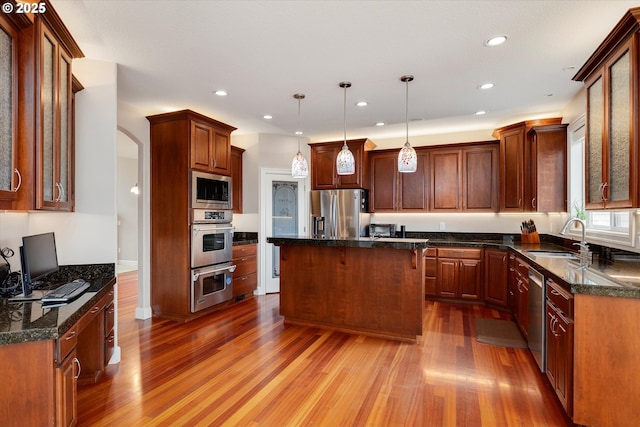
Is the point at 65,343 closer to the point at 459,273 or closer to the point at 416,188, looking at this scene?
the point at 459,273

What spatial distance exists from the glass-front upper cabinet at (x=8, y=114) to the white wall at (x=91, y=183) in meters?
0.95

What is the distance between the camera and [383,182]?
566 cm

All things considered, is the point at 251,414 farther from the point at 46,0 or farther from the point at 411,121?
the point at 411,121

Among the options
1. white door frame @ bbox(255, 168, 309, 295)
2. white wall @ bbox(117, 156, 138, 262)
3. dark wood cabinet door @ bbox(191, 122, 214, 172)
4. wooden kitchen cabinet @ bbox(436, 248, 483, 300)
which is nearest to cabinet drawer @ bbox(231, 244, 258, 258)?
white door frame @ bbox(255, 168, 309, 295)

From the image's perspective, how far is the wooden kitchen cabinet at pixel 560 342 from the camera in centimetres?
203

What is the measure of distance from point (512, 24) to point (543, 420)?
2.60m

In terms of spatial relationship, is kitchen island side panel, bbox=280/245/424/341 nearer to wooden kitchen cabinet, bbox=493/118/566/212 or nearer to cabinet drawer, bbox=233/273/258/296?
cabinet drawer, bbox=233/273/258/296

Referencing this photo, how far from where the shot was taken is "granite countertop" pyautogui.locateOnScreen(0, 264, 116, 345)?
151cm

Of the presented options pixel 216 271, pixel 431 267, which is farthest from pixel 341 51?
pixel 431 267

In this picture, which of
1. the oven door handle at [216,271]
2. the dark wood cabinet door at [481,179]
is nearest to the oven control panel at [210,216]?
the oven door handle at [216,271]

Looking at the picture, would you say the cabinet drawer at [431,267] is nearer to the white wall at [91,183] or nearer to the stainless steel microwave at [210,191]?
the stainless steel microwave at [210,191]

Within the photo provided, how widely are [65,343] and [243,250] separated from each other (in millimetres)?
3439

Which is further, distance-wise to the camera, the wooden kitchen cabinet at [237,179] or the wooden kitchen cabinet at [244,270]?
the wooden kitchen cabinet at [237,179]

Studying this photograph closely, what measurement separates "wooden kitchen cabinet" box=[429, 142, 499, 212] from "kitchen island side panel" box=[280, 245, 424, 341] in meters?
2.21
